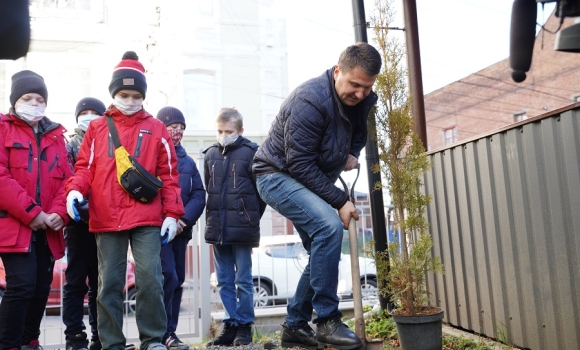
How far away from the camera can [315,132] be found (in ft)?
13.7

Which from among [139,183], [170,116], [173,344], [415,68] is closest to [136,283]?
[139,183]

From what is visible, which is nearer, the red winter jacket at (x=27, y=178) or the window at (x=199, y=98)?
the red winter jacket at (x=27, y=178)

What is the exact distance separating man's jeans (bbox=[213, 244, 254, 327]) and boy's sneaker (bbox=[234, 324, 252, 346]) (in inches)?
1.4

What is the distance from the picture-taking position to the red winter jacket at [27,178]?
439 centimetres

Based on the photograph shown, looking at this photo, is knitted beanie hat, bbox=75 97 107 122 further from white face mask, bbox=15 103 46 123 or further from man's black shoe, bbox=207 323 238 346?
man's black shoe, bbox=207 323 238 346

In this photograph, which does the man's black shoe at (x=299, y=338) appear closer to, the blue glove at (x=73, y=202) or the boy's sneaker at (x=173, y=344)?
the boy's sneaker at (x=173, y=344)

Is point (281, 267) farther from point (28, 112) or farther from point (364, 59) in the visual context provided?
point (364, 59)

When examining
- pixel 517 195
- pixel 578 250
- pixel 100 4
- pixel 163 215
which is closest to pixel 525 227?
pixel 517 195

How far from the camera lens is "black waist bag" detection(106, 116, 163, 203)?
433 cm

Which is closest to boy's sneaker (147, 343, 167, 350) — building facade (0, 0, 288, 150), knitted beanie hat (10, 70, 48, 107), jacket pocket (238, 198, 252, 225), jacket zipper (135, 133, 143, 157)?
jacket zipper (135, 133, 143, 157)

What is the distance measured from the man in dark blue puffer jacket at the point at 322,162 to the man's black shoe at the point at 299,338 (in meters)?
0.02

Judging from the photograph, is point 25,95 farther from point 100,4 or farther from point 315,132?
point 100,4

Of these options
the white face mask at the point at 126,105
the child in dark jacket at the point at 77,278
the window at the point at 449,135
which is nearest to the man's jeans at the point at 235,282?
the child in dark jacket at the point at 77,278

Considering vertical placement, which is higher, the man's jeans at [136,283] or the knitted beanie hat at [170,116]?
the knitted beanie hat at [170,116]
